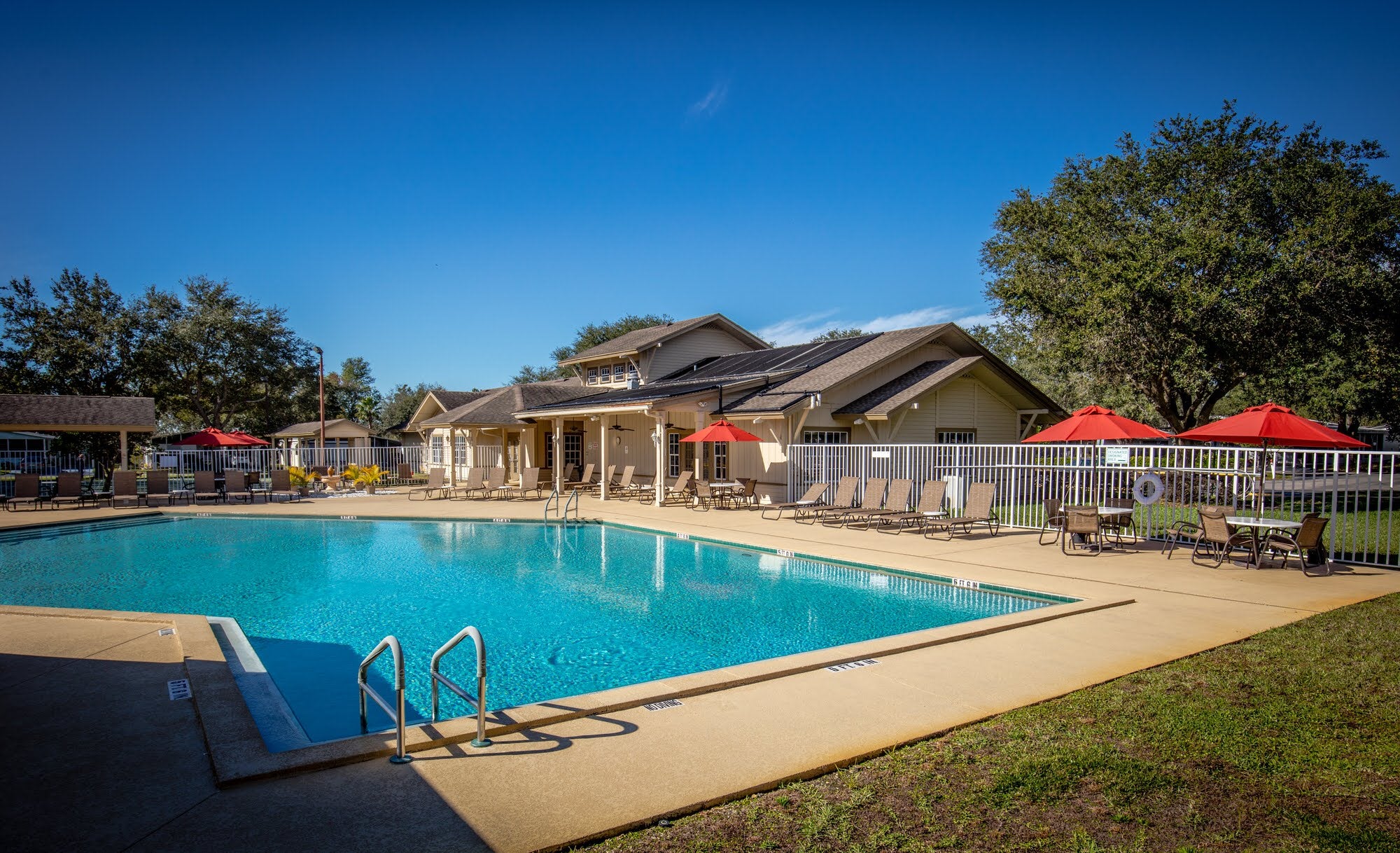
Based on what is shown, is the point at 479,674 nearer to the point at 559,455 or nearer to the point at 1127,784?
the point at 1127,784

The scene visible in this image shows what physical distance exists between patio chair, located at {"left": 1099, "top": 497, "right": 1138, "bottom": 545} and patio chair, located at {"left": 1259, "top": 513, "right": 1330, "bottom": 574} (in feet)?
6.95

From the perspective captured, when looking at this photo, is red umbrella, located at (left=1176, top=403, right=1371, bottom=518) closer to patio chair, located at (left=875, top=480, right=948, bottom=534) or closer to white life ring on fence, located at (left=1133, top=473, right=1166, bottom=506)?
white life ring on fence, located at (left=1133, top=473, right=1166, bottom=506)

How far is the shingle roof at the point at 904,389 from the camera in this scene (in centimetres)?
1981

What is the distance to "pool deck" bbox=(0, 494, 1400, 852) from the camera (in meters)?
3.37

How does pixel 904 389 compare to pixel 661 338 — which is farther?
pixel 661 338

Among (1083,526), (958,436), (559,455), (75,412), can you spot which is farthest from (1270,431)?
(75,412)

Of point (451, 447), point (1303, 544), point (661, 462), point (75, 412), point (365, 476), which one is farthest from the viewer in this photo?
point (451, 447)

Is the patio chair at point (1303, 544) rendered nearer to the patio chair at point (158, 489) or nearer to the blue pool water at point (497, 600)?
the blue pool water at point (497, 600)

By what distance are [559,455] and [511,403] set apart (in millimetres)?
4946

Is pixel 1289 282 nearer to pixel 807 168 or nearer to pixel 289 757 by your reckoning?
→ pixel 807 168

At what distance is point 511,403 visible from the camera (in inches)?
1138

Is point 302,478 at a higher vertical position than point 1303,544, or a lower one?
lower

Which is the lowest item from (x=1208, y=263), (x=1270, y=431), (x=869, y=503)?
(x=869, y=503)

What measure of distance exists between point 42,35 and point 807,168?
64.2 feet
